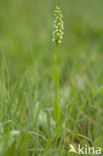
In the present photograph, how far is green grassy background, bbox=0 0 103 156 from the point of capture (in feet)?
6.69

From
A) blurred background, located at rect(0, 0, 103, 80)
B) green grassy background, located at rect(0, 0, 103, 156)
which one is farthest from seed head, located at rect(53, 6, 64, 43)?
blurred background, located at rect(0, 0, 103, 80)

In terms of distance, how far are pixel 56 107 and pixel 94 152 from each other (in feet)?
1.56

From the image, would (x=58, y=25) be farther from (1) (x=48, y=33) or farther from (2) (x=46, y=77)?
(1) (x=48, y=33)

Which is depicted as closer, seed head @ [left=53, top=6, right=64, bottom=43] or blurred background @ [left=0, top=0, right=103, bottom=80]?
seed head @ [left=53, top=6, right=64, bottom=43]

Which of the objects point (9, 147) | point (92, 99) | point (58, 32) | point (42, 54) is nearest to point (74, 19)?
point (42, 54)

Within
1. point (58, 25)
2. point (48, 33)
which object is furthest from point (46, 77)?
point (48, 33)

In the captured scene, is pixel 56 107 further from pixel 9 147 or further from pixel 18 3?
pixel 18 3

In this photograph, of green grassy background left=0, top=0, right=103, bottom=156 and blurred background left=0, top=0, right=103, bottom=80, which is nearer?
green grassy background left=0, top=0, right=103, bottom=156

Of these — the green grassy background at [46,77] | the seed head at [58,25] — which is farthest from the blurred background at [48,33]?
the seed head at [58,25]

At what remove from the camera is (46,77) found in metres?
3.73

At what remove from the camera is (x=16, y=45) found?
4.72 meters

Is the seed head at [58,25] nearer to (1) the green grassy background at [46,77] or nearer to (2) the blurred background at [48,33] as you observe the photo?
(1) the green grassy background at [46,77]

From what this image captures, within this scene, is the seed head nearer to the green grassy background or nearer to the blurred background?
A: the green grassy background

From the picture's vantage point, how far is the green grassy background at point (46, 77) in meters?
2.04
